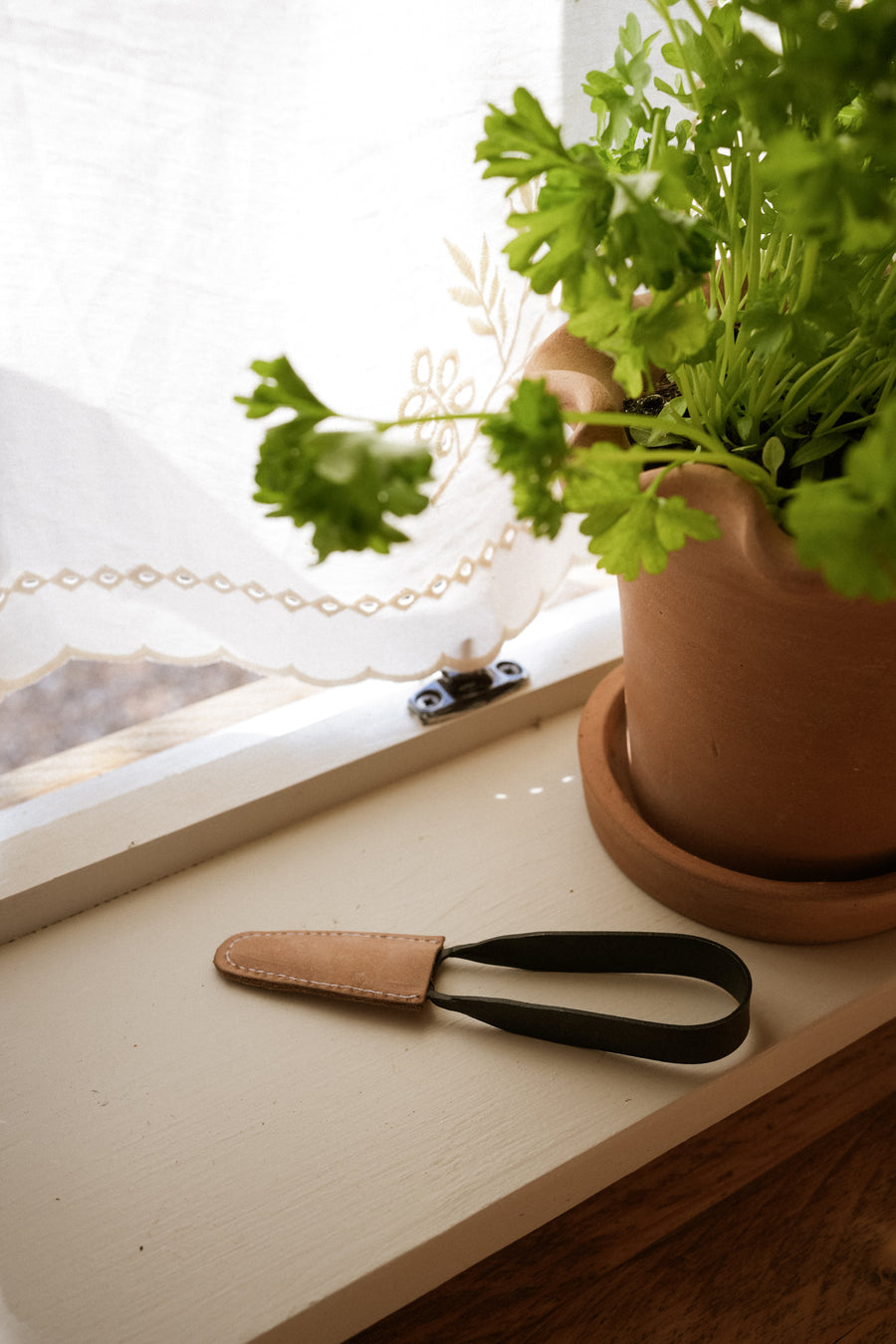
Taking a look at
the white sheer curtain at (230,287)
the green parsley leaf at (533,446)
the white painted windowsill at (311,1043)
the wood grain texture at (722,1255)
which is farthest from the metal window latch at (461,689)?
the green parsley leaf at (533,446)

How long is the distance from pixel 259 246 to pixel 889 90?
1.12 feet

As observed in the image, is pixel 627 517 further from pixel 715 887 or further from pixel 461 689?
pixel 461 689

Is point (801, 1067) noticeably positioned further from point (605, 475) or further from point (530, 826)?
point (605, 475)

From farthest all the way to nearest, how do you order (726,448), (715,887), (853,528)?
(715,887)
(726,448)
(853,528)

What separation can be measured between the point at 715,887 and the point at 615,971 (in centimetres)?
8

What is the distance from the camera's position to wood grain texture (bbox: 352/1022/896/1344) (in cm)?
61

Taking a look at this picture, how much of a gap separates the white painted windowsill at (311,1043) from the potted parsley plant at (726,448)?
0.08 meters

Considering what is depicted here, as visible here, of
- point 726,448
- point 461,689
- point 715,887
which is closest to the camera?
point 726,448

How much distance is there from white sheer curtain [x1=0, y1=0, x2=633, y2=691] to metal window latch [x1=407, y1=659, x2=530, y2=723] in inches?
4.9

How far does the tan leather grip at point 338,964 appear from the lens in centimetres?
67

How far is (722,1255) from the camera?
2.07 feet

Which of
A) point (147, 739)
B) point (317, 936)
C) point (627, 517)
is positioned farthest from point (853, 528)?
point (147, 739)

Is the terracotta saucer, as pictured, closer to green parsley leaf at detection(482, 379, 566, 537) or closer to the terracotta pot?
the terracotta pot

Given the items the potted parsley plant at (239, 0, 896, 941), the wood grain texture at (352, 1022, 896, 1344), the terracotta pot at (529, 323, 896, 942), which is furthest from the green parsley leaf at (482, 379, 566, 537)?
the wood grain texture at (352, 1022, 896, 1344)
